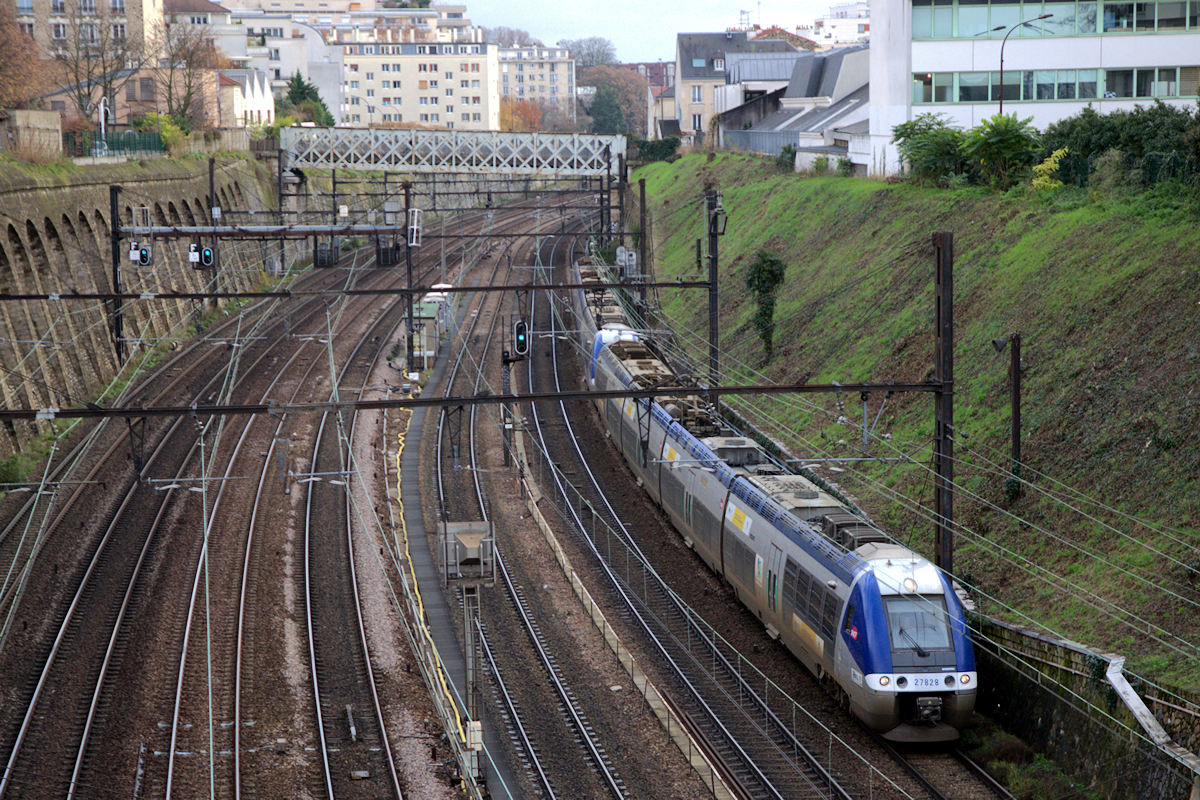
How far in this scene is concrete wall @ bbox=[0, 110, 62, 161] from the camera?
41125 mm

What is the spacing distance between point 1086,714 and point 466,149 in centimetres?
4855

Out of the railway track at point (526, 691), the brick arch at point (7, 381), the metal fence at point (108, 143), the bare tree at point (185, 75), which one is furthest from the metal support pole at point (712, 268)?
the bare tree at point (185, 75)

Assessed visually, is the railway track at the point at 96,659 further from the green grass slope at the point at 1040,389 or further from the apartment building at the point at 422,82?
the apartment building at the point at 422,82

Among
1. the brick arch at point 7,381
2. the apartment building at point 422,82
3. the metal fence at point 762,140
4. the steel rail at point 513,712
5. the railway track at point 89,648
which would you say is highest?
the apartment building at point 422,82

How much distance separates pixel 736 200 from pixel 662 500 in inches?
1354

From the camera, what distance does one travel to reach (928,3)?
4181 centimetres

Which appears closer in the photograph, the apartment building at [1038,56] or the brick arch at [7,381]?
the brick arch at [7,381]

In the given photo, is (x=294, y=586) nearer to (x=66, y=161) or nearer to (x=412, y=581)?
(x=412, y=581)

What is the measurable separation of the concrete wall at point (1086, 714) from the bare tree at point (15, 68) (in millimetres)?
46653

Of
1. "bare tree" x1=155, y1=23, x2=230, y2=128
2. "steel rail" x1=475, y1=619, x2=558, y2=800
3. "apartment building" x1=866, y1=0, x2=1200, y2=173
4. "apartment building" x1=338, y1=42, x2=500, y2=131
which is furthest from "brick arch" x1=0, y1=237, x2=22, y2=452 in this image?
"apartment building" x1=338, y1=42, x2=500, y2=131

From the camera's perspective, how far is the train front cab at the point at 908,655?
18078mm

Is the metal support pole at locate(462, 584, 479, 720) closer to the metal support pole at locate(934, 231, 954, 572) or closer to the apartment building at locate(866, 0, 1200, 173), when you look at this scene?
the metal support pole at locate(934, 231, 954, 572)

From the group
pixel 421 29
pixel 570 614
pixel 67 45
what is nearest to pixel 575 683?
pixel 570 614

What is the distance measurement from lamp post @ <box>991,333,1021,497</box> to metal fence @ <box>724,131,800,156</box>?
4142 cm
